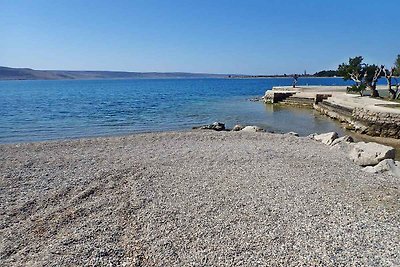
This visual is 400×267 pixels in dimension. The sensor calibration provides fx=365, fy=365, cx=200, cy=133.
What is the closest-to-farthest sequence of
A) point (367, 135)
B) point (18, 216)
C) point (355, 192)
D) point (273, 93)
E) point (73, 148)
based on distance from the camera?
point (18, 216)
point (355, 192)
point (73, 148)
point (367, 135)
point (273, 93)

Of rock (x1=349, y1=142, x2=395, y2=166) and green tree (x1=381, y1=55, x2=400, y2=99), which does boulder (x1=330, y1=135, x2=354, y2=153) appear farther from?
green tree (x1=381, y1=55, x2=400, y2=99)

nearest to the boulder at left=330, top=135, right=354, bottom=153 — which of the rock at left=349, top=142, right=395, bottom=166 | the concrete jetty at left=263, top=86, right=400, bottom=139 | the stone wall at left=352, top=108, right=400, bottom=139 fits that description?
the rock at left=349, top=142, right=395, bottom=166

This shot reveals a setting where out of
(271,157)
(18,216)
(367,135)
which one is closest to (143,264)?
(18,216)

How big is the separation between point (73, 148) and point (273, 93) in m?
31.7

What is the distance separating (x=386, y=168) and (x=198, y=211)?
6.24m

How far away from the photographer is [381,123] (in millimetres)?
19312

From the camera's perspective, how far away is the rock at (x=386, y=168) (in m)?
10.4

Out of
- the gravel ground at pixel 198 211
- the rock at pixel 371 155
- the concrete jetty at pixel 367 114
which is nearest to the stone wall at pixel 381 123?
the concrete jetty at pixel 367 114

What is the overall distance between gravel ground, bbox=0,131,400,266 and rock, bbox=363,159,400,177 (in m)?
0.45

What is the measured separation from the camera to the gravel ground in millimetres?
5832

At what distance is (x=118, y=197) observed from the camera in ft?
28.3

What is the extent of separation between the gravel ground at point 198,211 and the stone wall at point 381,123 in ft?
24.4

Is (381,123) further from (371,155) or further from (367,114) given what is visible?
(371,155)

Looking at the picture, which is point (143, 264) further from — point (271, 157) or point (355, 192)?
point (271, 157)
